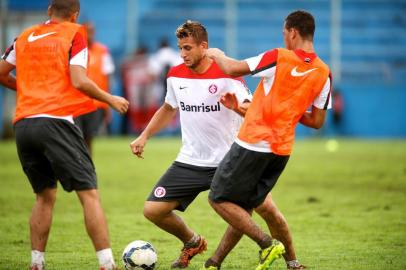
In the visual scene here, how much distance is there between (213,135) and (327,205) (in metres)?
4.74

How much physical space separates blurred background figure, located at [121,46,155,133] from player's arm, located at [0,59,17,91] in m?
19.8

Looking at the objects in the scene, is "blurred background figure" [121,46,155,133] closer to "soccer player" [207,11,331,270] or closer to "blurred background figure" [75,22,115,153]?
"blurred background figure" [75,22,115,153]

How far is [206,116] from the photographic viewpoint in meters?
7.56

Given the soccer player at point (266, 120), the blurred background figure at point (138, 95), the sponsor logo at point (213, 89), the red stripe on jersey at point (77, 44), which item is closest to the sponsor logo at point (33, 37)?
the red stripe on jersey at point (77, 44)

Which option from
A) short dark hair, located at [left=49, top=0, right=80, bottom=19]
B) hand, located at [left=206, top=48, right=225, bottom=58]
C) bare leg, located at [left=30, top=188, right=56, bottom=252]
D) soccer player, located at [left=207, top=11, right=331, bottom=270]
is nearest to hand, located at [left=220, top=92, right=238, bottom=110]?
soccer player, located at [left=207, top=11, right=331, bottom=270]

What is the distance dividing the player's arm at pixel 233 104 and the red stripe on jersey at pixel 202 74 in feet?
1.97

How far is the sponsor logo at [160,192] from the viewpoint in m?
7.52

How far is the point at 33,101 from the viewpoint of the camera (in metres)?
6.69

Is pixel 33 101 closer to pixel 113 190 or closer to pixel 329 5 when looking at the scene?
pixel 113 190

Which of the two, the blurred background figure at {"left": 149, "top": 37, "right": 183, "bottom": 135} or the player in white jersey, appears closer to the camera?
the player in white jersey

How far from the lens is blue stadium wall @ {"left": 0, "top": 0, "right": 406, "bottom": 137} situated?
88.2 feet

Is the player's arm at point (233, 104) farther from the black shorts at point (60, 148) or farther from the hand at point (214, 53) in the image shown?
the black shorts at point (60, 148)

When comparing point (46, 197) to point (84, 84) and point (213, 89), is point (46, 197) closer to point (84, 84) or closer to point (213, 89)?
point (84, 84)

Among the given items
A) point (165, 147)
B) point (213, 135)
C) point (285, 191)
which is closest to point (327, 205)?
point (285, 191)
